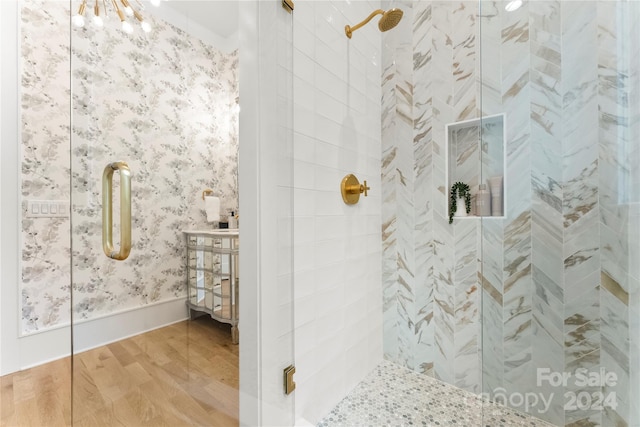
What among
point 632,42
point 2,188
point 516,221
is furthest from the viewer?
point 2,188

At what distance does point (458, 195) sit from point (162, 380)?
1.63m

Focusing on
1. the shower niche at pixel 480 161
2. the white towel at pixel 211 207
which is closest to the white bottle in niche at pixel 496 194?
the shower niche at pixel 480 161

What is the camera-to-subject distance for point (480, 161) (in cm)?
143

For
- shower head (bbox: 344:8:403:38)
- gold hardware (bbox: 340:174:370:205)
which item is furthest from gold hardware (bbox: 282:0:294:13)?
gold hardware (bbox: 340:174:370:205)

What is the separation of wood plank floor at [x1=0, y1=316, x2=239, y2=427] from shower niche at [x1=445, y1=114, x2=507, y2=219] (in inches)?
54.0

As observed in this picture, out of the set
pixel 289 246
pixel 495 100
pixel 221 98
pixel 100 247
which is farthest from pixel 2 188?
pixel 495 100

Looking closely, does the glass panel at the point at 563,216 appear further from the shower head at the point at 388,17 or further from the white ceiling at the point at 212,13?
the white ceiling at the point at 212,13

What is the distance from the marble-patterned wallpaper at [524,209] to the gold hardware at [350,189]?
368 mm

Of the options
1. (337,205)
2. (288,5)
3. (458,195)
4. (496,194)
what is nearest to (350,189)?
(337,205)

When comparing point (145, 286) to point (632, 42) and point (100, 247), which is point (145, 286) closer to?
point (100, 247)

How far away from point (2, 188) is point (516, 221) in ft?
9.37

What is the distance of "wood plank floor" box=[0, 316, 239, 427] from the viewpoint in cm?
101

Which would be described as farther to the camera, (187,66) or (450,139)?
(450,139)

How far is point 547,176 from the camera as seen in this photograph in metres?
1.22
